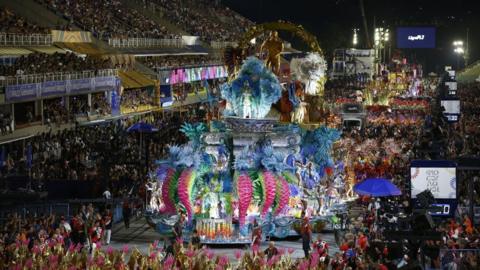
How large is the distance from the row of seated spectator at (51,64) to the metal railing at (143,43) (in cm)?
872

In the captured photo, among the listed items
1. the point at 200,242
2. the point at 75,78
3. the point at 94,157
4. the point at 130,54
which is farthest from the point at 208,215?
the point at 130,54

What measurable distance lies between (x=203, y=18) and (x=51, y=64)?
171 feet

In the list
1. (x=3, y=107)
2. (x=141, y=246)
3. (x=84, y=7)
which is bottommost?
(x=141, y=246)

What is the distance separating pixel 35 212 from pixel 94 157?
1043 centimetres

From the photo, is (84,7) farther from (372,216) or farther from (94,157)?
(372,216)

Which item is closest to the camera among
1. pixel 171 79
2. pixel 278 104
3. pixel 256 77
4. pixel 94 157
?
pixel 256 77

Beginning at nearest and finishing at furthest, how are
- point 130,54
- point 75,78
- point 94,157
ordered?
1. point 94,157
2. point 75,78
3. point 130,54

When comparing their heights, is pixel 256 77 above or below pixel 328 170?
above

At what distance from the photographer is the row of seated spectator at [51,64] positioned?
133 ft

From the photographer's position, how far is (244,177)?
26.9m

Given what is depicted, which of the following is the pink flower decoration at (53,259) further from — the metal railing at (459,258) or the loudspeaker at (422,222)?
the metal railing at (459,258)

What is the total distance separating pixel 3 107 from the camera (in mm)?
41281

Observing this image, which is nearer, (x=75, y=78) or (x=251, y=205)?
(x=251, y=205)

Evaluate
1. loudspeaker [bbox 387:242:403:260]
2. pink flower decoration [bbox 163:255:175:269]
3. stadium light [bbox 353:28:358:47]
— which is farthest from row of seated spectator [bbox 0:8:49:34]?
stadium light [bbox 353:28:358:47]
